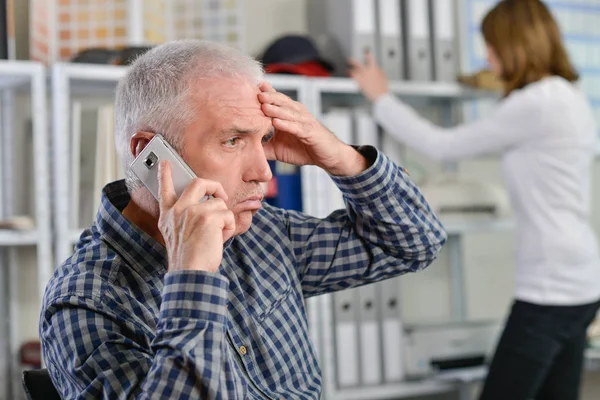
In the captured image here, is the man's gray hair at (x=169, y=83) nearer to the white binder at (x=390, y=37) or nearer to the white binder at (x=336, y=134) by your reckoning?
the white binder at (x=336, y=134)

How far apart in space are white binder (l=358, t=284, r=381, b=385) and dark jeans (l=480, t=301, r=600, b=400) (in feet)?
1.22

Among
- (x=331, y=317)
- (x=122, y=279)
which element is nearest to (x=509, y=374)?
(x=331, y=317)

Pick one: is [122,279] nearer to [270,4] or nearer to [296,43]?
[296,43]

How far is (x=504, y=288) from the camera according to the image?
2832 mm

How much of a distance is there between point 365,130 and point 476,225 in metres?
0.48

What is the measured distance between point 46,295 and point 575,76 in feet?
5.43

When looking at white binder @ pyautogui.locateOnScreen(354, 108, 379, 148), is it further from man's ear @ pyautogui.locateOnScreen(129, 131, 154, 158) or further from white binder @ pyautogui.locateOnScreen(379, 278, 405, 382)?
man's ear @ pyautogui.locateOnScreen(129, 131, 154, 158)

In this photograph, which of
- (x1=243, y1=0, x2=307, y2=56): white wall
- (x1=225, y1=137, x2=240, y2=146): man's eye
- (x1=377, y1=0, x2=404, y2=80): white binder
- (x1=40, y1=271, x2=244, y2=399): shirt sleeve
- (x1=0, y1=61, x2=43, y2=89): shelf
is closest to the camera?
(x1=40, y1=271, x2=244, y2=399): shirt sleeve

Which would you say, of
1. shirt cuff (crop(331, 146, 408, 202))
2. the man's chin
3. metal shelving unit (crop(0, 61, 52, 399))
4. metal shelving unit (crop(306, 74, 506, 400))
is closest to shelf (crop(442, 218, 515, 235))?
metal shelving unit (crop(306, 74, 506, 400))

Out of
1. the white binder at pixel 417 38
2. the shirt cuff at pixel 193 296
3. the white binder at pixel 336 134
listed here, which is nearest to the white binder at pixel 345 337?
the white binder at pixel 336 134

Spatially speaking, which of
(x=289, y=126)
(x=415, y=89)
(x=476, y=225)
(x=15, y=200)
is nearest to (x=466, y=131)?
(x=415, y=89)

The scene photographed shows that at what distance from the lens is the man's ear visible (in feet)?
3.57

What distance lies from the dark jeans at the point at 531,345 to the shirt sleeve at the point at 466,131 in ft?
1.46

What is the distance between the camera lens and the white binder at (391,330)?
7.47 feet
